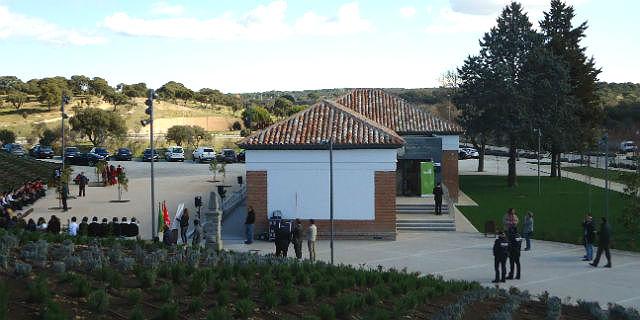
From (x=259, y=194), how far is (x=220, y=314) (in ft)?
53.0

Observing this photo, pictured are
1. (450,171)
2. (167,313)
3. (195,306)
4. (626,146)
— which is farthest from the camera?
(626,146)

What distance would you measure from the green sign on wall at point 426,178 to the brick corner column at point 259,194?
10.1m

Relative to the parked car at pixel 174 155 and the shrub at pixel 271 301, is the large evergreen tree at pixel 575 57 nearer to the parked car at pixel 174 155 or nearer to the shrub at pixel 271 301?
the parked car at pixel 174 155

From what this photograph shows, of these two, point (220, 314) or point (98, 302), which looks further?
point (98, 302)

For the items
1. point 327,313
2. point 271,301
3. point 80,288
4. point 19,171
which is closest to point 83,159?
point 19,171

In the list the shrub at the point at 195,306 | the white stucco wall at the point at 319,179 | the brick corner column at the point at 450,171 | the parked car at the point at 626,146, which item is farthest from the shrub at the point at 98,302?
the parked car at the point at 626,146

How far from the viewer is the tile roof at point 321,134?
88.0 ft

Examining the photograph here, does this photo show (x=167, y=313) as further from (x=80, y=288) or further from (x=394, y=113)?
(x=394, y=113)

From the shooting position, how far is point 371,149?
A: 26812 mm

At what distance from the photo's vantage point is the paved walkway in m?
18.9

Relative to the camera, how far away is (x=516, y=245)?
19594 millimetres

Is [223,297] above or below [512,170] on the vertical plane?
below

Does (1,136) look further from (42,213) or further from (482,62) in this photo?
(482,62)

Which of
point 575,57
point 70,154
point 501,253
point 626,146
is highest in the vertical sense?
point 575,57
